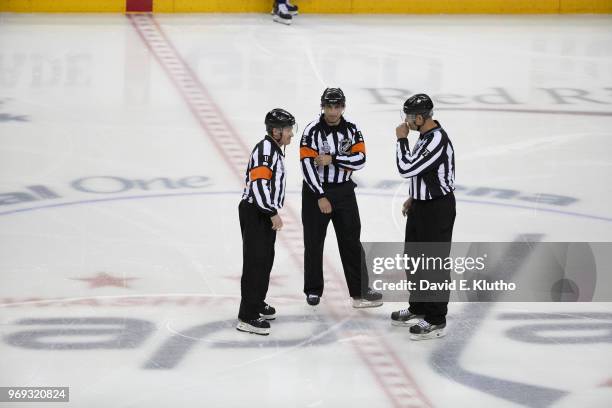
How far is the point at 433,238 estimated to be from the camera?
6.99 metres

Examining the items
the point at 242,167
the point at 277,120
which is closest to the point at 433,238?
the point at 277,120

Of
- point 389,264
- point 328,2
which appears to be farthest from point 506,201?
point 328,2

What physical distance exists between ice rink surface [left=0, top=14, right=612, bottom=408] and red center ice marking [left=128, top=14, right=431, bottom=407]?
0.02m

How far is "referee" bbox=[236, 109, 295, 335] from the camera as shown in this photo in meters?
6.89

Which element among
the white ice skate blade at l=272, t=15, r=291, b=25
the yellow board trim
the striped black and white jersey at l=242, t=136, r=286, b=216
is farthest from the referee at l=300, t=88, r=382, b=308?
the yellow board trim

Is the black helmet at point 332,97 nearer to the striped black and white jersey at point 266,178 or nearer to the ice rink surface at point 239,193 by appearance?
the striped black and white jersey at point 266,178

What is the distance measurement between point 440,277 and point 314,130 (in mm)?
1101

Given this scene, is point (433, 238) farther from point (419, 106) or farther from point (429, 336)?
point (419, 106)

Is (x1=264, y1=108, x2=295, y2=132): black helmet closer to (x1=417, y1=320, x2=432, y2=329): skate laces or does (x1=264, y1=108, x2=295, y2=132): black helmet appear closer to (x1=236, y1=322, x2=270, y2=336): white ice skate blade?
(x1=236, y1=322, x2=270, y2=336): white ice skate blade

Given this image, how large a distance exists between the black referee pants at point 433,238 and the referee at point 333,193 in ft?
1.50

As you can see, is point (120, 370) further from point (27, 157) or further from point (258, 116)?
point (258, 116)

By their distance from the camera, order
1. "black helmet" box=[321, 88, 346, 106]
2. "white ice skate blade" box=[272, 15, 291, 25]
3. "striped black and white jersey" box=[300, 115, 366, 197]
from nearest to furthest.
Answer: "black helmet" box=[321, 88, 346, 106]
"striped black and white jersey" box=[300, 115, 366, 197]
"white ice skate blade" box=[272, 15, 291, 25]

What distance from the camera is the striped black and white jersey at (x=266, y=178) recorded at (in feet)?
22.5

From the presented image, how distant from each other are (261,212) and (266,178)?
20cm
